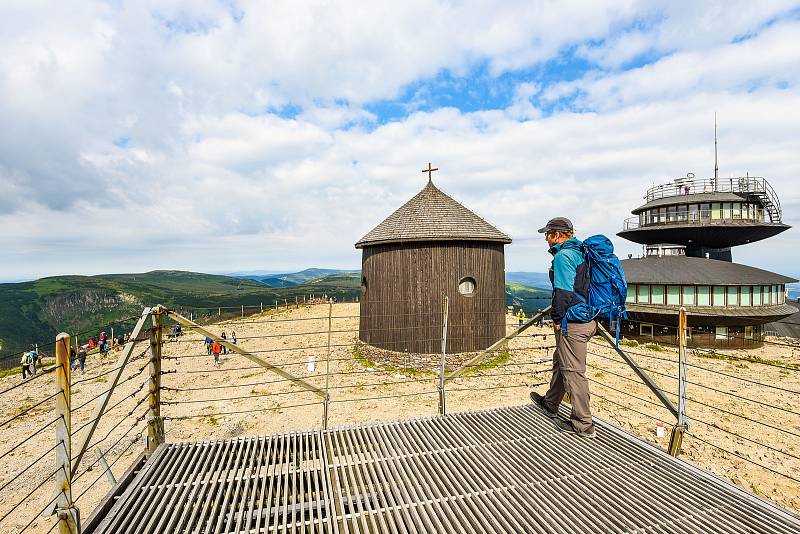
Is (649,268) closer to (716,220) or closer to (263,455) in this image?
(716,220)

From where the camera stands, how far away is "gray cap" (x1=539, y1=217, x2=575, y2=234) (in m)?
5.21

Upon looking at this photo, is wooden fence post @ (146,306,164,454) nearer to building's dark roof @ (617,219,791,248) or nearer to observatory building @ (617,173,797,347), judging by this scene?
observatory building @ (617,173,797,347)

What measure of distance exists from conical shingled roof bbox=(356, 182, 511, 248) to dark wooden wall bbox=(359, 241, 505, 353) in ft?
1.20

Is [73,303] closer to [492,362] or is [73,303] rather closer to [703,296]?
[492,362]

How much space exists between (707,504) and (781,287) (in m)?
24.9

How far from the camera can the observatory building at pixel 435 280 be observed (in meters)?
14.3

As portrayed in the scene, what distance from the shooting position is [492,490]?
151 inches

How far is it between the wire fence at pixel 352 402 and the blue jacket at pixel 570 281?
1681 mm

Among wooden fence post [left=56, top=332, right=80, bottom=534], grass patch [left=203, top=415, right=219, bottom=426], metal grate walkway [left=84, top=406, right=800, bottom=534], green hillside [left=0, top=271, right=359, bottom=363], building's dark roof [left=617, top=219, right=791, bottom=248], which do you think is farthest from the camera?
green hillside [left=0, top=271, right=359, bottom=363]

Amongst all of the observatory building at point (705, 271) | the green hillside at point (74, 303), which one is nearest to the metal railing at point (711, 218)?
the observatory building at point (705, 271)

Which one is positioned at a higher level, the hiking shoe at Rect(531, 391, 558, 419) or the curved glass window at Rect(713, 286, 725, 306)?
the curved glass window at Rect(713, 286, 725, 306)

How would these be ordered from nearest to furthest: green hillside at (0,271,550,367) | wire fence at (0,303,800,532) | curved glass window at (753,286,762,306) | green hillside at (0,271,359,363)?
wire fence at (0,303,800,532), curved glass window at (753,286,762,306), green hillside at (0,271,550,367), green hillside at (0,271,359,363)

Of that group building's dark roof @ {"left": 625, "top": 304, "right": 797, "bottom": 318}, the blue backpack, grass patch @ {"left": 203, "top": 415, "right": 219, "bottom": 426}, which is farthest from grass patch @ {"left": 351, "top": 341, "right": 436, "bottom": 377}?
building's dark roof @ {"left": 625, "top": 304, "right": 797, "bottom": 318}

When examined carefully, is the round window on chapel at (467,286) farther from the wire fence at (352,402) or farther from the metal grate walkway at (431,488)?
the metal grate walkway at (431,488)
